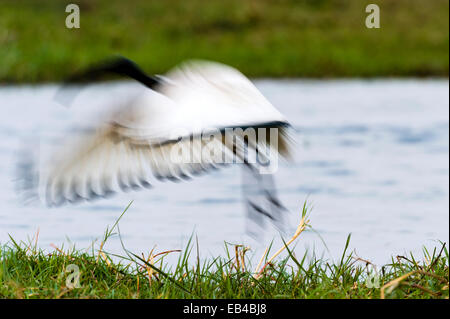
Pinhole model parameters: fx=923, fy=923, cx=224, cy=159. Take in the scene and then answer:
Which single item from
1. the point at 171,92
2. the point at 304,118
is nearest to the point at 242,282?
the point at 171,92

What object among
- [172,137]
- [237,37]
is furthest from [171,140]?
[237,37]

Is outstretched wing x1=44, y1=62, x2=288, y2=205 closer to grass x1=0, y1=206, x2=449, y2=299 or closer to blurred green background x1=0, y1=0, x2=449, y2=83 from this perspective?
grass x1=0, y1=206, x2=449, y2=299

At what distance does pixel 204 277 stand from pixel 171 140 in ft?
2.63

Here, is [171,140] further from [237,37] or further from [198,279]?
[237,37]

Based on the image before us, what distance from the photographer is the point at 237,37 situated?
23.7 m

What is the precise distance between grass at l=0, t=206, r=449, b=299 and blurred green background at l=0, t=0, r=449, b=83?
Answer: 44.3 feet

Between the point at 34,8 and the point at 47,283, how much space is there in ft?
79.6

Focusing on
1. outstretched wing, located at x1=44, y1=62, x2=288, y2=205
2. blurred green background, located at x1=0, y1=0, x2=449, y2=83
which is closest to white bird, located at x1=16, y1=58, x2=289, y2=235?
outstretched wing, located at x1=44, y1=62, x2=288, y2=205

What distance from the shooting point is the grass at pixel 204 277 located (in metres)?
4.04

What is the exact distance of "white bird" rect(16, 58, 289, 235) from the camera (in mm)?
3725

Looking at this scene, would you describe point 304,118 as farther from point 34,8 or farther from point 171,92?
point 34,8

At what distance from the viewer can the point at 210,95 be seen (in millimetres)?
3801
